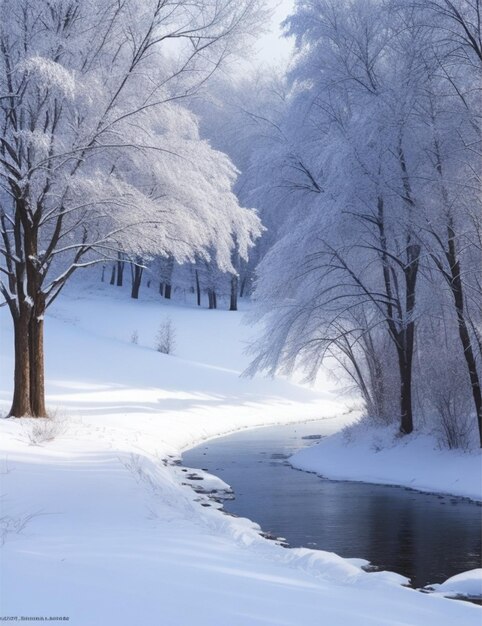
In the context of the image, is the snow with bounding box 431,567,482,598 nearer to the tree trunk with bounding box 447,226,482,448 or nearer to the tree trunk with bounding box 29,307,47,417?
the tree trunk with bounding box 447,226,482,448

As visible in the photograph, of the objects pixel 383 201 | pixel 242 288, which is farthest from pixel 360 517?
pixel 242 288

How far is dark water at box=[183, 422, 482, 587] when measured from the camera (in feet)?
28.3

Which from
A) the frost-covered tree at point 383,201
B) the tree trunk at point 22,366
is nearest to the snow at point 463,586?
the frost-covered tree at point 383,201

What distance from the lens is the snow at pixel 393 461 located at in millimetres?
13097

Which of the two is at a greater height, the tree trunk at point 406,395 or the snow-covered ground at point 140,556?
the tree trunk at point 406,395

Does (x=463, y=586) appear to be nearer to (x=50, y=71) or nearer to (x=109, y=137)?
(x=50, y=71)

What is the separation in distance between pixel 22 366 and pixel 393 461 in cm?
737

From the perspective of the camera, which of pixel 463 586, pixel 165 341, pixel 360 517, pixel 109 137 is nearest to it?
pixel 463 586

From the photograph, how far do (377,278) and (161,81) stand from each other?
6641mm

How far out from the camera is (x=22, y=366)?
1356 centimetres

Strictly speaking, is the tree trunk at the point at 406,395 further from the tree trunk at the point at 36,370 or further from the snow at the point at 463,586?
the snow at the point at 463,586

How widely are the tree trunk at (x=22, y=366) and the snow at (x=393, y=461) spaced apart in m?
6.00

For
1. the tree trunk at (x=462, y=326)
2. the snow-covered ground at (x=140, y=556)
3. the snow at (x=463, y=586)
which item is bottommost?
the snow at (x=463, y=586)

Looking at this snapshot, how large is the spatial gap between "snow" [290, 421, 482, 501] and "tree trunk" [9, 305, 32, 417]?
19.7 ft
